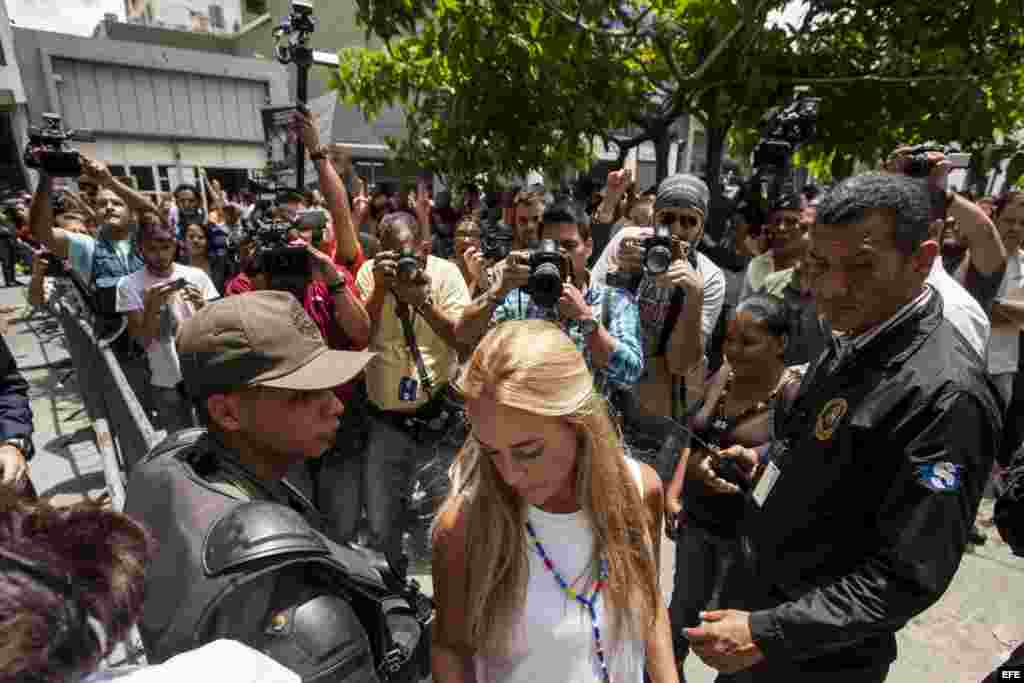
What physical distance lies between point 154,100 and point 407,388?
938 inches

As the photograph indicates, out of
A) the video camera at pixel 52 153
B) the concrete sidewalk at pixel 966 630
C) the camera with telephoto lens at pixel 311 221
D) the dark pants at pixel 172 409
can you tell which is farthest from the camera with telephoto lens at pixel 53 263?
the concrete sidewalk at pixel 966 630

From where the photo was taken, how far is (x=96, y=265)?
4777mm

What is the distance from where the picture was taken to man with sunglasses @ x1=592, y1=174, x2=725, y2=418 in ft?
8.80

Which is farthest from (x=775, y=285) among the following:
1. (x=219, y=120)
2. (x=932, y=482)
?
(x=219, y=120)

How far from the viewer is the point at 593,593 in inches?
55.2

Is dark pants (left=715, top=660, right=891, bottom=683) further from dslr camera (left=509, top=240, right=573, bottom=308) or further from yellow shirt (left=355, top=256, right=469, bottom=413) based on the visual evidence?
yellow shirt (left=355, top=256, right=469, bottom=413)

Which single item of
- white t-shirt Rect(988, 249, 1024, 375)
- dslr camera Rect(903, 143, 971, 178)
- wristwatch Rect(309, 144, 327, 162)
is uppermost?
dslr camera Rect(903, 143, 971, 178)

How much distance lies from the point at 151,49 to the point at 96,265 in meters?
21.2

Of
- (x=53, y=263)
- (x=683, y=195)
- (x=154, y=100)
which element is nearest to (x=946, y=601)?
(x=683, y=195)

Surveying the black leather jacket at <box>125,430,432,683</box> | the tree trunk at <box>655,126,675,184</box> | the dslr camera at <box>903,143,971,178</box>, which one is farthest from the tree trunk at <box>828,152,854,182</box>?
the black leather jacket at <box>125,430,432,683</box>

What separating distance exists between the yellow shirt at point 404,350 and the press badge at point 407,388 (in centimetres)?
1

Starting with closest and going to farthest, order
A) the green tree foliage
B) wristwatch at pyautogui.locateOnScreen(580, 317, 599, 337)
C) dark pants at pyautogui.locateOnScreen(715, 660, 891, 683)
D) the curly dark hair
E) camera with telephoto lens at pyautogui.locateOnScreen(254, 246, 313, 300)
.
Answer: the curly dark hair < dark pants at pyautogui.locateOnScreen(715, 660, 891, 683) < wristwatch at pyautogui.locateOnScreen(580, 317, 599, 337) < camera with telephoto lens at pyautogui.locateOnScreen(254, 246, 313, 300) < the green tree foliage

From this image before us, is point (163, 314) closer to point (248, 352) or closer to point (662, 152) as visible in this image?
point (248, 352)

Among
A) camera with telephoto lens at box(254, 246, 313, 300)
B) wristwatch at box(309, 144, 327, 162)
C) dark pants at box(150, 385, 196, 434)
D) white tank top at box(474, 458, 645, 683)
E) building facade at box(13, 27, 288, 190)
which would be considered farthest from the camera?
building facade at box(13, 27, 288, 190)
